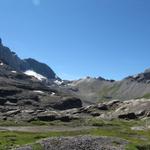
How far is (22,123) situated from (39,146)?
13341cm

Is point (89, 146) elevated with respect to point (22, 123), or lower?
lower

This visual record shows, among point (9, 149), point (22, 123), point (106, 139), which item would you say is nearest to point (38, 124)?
point (22, 123)

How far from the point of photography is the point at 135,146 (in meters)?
77.1

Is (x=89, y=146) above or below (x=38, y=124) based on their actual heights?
below

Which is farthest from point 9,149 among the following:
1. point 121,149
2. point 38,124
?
point 38,124

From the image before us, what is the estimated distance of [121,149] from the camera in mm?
70438

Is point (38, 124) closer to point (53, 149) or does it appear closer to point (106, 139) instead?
point (106, 139)

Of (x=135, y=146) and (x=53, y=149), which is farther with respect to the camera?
(x=135, y=146)

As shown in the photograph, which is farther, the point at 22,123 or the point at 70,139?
the point at 22,123

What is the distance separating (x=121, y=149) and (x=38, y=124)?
13052 cm

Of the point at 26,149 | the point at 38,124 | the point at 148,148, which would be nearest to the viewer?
the point at 26,149

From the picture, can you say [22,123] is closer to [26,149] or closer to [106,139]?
[106,139]

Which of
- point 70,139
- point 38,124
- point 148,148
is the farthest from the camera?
point 38,124

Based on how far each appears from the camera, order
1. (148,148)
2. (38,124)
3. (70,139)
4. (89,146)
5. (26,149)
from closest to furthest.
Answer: (26,149) < (89,146) < (70,139) < (148,148) < (38,124)
